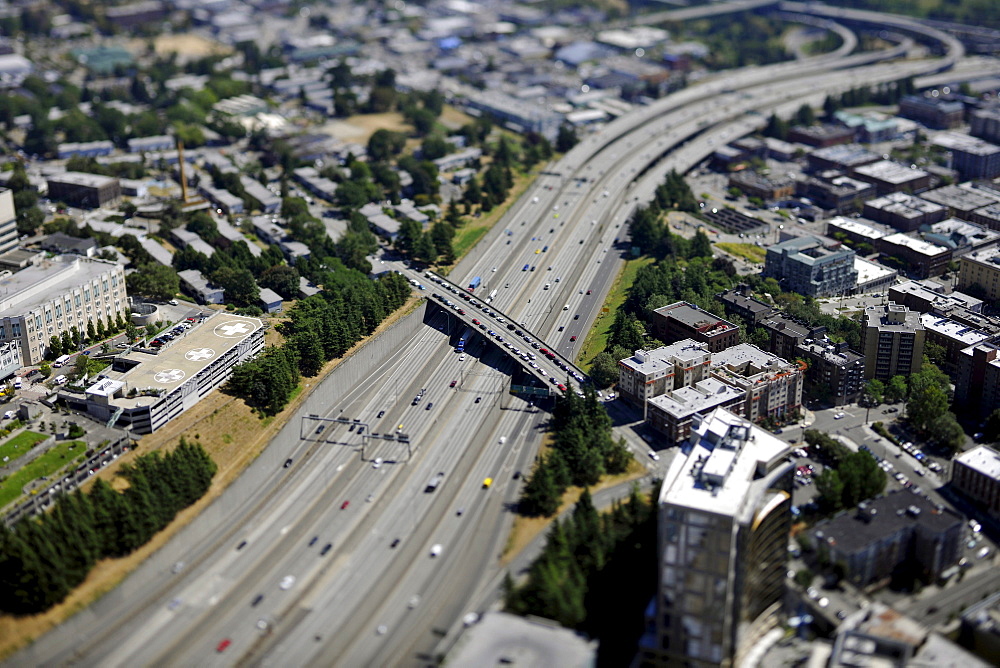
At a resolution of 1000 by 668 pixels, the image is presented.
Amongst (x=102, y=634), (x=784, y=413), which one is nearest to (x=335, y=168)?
(x=784, y=413)

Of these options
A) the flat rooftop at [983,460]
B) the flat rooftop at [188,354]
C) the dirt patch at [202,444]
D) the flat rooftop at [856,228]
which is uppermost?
the flat rooftop at [188,354]

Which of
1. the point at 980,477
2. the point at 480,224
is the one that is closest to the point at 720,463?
the point at 980,477

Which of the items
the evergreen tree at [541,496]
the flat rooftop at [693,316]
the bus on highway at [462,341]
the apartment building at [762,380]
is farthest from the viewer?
the bus on highway at [462,341]

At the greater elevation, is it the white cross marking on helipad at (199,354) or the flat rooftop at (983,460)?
the white cross marking on helipad at (199,354)

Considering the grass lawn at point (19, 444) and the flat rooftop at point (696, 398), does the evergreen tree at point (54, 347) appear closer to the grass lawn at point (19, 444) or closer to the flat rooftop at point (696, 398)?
the grass lawn at point (19, 444)

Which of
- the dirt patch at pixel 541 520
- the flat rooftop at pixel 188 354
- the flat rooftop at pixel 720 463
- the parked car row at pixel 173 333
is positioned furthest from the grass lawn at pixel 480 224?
the flat rooftop at pixel 720 463

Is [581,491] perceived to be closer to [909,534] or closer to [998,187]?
[909,534]

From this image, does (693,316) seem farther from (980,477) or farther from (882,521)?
(882,521)
